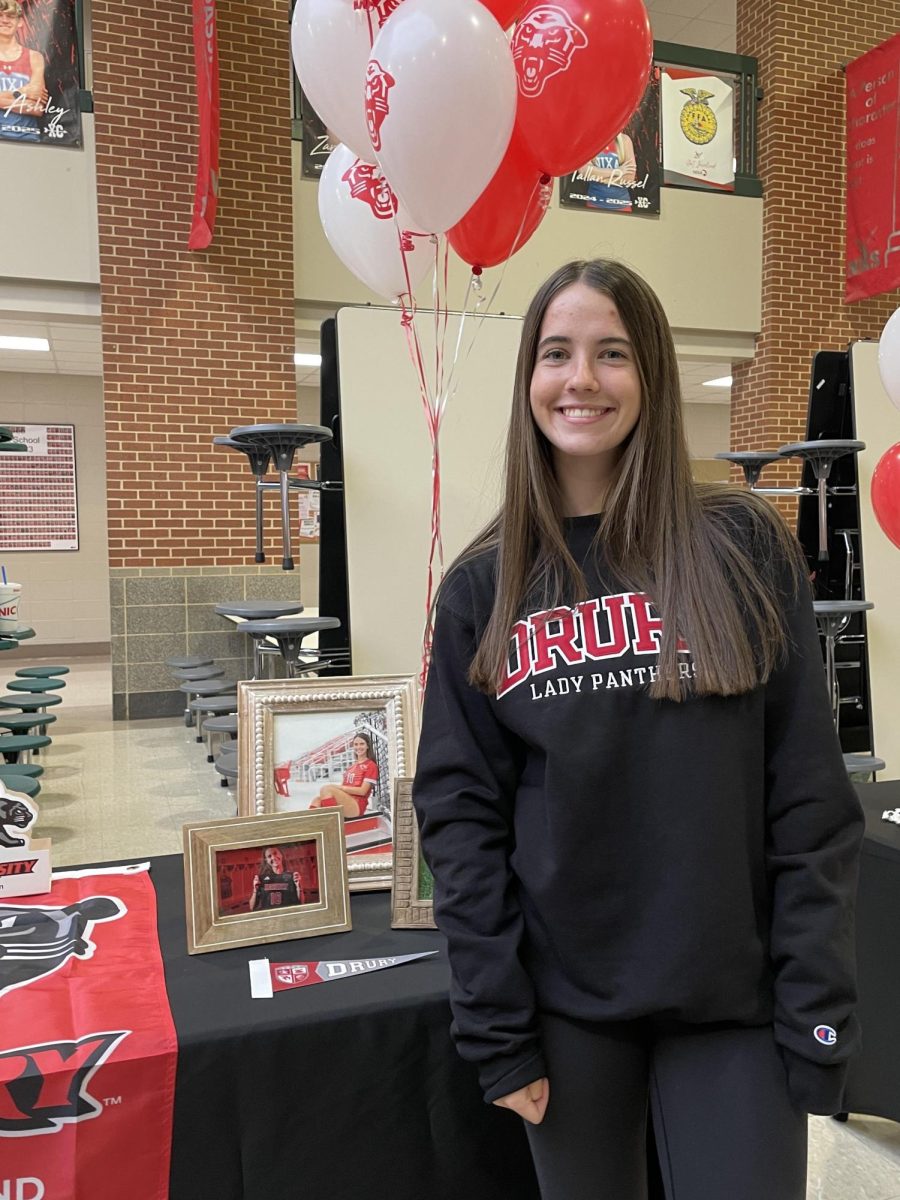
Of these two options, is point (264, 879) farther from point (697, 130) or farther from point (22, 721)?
point (697, 130)

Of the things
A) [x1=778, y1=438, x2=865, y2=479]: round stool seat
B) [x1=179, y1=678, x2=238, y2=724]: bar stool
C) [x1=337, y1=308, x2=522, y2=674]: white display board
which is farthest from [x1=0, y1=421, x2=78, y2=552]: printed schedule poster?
[x1=778, y1=438, x2=865, y2=479]: round stool seat

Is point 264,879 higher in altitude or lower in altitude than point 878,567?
lower

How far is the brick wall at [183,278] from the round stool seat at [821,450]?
3562 mm

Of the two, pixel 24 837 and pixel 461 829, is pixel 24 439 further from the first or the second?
pixel 461 829

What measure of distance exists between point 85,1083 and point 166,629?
204 inches

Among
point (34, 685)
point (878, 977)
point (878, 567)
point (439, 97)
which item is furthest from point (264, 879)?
point (34, 685)

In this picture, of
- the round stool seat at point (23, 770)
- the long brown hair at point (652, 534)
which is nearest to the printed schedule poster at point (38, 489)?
the round stool seat at point (23, 770)

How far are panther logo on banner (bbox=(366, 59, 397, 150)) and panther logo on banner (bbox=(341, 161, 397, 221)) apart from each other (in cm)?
56

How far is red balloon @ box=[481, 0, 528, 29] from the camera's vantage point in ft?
6.86

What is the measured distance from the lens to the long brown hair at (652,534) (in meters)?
0.95

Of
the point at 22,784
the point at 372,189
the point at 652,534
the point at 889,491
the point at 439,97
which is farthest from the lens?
the point at 22,784

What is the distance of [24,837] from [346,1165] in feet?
2.24

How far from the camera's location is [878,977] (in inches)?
66.6

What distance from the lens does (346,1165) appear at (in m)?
1.12
